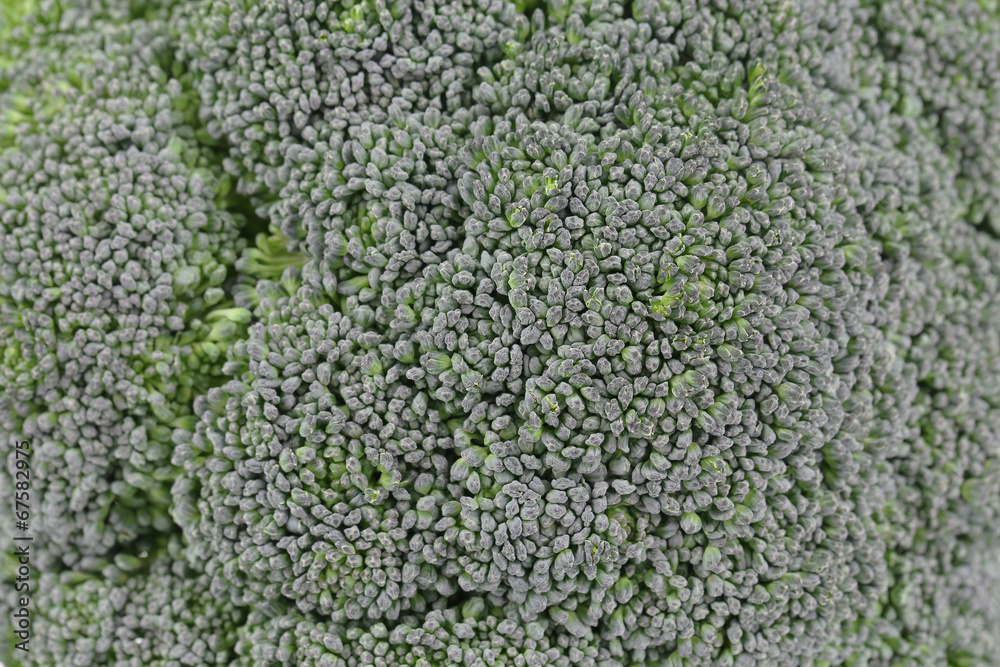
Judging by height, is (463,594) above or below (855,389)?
below

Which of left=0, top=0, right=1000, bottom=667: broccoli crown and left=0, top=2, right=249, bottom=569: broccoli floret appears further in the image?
left=0, top=2, right=249, bottom=569: broccoli floret

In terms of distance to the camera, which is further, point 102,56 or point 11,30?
point 11,30

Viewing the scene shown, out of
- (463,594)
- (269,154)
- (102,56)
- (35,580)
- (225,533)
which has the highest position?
(102,56)

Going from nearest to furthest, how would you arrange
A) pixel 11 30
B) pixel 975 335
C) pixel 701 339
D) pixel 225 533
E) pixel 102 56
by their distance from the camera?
pixel 701 339 < pixel 225 533 < pixel 102 56 < pixel 11 30 < pixel 975 335

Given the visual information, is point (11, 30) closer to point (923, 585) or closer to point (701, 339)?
point (701, 339)

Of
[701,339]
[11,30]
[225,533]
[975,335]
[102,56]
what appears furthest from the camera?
[975,335]

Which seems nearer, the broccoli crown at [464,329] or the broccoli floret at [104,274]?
the broccoli crown at [464,329]

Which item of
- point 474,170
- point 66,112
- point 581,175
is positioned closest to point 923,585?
point 581,175
